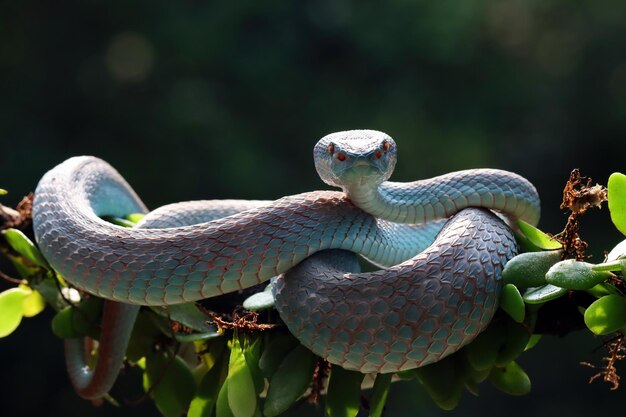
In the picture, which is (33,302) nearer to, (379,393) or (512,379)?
(379,393)

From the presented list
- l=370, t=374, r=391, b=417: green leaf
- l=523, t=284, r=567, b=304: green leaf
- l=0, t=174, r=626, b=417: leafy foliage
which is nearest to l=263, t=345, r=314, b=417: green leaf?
l=0, t=174, r=626, b=417: leafy foliage

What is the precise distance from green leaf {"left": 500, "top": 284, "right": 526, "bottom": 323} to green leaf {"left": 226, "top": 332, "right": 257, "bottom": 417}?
0.43m

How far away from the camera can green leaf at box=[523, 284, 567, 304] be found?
118 cm

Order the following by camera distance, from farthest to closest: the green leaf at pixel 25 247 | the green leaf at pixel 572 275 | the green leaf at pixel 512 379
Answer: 1. the green leaf at pixel 25 247
2. the green leaf at pixel 512 379
3. the green leaf at pixel 572 275

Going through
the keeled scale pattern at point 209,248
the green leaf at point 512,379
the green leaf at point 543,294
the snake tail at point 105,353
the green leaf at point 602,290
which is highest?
the green leaf at point 602,290

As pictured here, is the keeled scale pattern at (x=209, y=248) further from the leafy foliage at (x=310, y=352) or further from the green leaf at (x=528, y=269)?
the green leaf at (x=528, y=269)

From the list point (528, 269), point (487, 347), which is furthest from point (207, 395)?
point (528, 269)

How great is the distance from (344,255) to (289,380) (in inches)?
10.2

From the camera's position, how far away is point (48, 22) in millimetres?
7086

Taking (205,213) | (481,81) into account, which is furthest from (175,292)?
(481,81)

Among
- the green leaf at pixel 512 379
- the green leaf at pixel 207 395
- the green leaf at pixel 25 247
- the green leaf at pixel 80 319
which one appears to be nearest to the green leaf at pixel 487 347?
the green leaf at pixel 512 379

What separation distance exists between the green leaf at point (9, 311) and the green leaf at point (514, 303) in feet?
3.74

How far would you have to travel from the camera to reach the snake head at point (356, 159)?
1.42 metres

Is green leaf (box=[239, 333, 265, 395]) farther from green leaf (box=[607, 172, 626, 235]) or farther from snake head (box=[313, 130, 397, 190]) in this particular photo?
green leaf (box=[607, 172, 626, 235])
